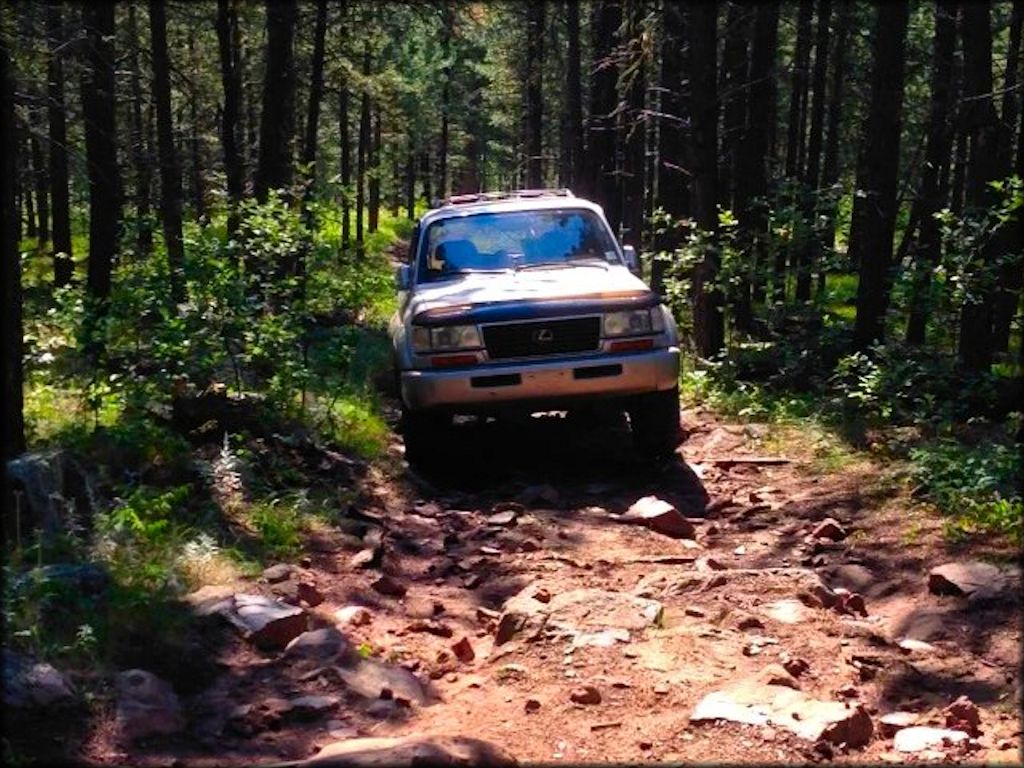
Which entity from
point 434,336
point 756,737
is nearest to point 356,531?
point 434,336

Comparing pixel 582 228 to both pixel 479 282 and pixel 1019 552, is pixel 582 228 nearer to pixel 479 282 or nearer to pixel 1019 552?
pixel 479 282

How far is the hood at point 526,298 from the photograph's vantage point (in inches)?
313

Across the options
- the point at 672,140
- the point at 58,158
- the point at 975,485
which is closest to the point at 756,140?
the point at 672,140

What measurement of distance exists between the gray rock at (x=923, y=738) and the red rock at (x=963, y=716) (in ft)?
0.24

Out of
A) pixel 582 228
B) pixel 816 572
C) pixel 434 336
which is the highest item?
pixel 582 228

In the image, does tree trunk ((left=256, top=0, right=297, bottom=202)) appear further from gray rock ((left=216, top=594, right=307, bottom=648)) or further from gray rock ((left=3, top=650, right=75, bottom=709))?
gray rock ((left=3, top=650, right=75, bottom=709))

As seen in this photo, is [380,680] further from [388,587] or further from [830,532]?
[830,532]

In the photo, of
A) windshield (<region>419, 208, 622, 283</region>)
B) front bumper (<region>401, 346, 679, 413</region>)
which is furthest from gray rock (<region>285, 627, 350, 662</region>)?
windshield (<region>419, 208, 622, 283</region>)

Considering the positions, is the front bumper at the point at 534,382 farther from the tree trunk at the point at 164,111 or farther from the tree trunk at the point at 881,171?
the tree trunk at the point at 164,111

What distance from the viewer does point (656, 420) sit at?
8.44m

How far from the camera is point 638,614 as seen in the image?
5.18 meters

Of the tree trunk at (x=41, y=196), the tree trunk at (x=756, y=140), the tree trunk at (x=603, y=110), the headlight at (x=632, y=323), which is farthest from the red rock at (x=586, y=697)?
the tree trunk at (x=41, y=196)

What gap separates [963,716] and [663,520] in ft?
9.90

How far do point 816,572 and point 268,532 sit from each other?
10.9 feet
